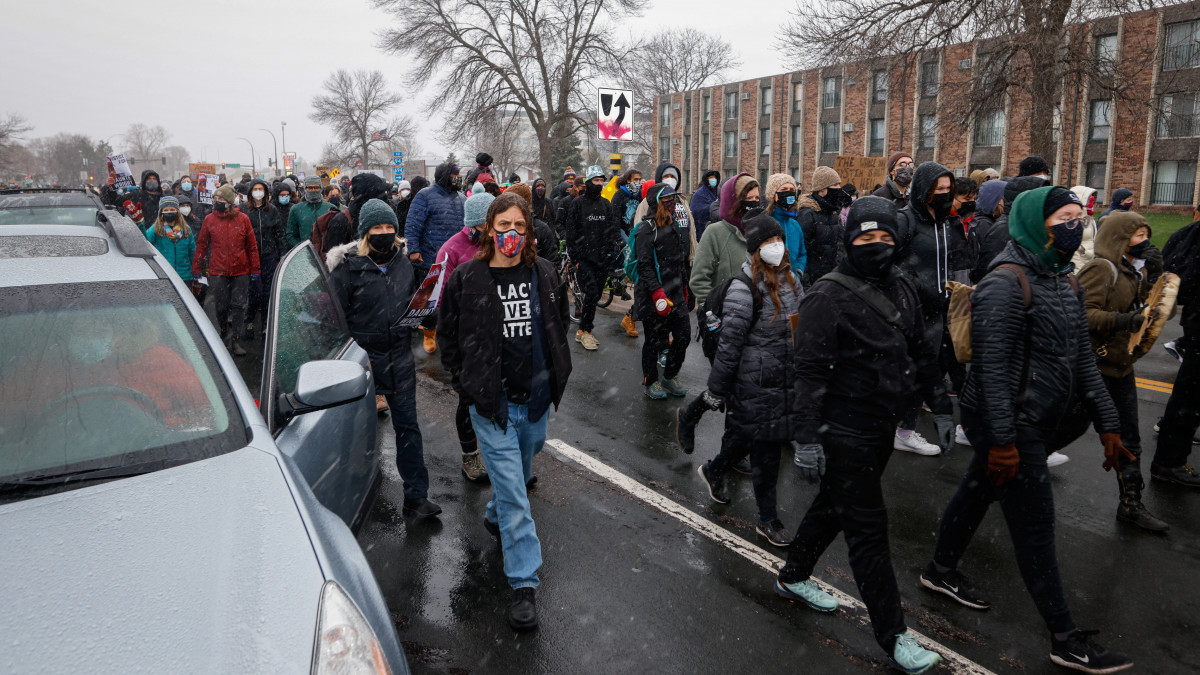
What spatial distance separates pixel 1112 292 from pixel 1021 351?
6.16ft

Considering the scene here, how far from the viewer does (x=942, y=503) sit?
16.7 ft

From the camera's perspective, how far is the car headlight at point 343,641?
1.73 meters

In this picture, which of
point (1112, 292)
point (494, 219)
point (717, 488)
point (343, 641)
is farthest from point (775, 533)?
point (343, 641)

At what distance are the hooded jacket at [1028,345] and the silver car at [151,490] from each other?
2.63 metres

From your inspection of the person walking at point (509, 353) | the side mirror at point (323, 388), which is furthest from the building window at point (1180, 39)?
the side mirror at point (323, 388)

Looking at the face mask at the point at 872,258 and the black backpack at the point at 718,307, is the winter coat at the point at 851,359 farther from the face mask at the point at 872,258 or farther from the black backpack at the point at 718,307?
the black backpack at the point at 718,307

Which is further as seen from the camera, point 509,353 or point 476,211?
point 476,211

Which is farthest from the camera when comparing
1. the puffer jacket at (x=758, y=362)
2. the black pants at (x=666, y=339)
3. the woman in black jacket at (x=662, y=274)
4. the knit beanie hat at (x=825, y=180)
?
the knit beanie hat at (x=825, y=180)

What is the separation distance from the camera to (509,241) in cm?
383

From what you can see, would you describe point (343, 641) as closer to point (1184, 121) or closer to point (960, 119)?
point (960, 119)

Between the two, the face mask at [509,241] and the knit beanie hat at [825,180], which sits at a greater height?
the knit beanie hat at [825,180]

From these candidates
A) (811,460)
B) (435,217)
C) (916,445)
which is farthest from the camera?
(435,217)

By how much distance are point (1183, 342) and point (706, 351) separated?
332 centimetres

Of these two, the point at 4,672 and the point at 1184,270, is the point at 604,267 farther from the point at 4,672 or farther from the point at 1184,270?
the point at 4,672
